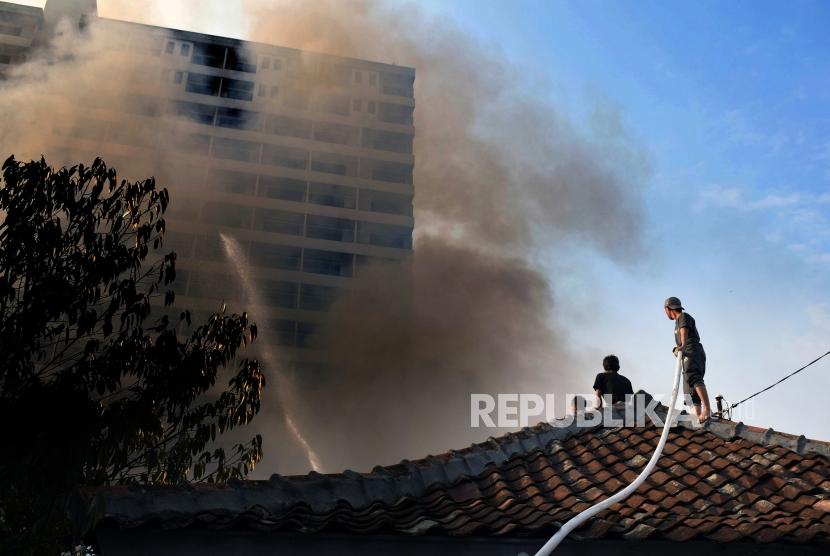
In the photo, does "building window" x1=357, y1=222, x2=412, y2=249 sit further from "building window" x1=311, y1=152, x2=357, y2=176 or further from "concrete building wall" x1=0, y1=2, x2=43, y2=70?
"concrete building wall" x1=0, y1=2, x2=43, y2=70

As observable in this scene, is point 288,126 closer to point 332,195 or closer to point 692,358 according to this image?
point 332,195

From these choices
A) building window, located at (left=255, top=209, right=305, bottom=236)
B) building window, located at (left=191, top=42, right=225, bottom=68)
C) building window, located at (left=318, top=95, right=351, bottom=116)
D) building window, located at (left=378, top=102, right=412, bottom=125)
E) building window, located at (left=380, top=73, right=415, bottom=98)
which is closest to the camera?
building window, located at (left=255, top=209, right=305, bottom=236)

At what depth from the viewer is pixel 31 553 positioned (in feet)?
28.4

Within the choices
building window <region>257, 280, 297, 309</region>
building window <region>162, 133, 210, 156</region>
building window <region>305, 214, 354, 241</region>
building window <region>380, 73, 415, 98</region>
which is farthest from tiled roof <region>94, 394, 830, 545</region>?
building window <region>380, 73, 415, 98</region>

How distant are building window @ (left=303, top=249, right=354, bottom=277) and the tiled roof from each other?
39537 millimetres

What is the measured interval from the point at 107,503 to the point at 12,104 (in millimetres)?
40131

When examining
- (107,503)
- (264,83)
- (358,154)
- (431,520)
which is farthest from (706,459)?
(264,83)

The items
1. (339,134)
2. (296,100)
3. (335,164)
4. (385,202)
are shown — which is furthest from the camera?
(296,100)

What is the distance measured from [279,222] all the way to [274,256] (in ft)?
7.52

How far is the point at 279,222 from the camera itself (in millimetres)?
47844

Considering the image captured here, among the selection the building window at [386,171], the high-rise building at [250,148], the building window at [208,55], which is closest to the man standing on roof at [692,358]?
the high-rise building at [250,148]

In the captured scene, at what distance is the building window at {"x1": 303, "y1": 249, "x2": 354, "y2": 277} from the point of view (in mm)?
47031

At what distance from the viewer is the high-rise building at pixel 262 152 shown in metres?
45.0

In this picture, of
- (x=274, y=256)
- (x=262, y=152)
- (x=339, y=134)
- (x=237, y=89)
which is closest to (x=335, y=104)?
(x=339, y=134)
